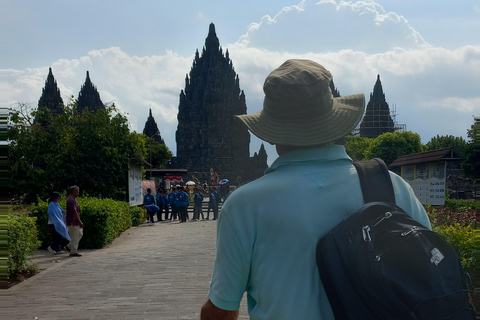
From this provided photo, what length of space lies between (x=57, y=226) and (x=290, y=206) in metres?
10.1

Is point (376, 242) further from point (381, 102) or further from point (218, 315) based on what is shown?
point (381, 102)

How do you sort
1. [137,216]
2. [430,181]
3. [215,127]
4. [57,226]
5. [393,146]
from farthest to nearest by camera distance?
[215,127] < [393,146] < [137,216] < [57,226] < [430,181]

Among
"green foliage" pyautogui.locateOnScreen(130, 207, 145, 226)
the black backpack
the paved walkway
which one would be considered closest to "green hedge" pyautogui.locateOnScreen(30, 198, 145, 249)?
the paved walkway

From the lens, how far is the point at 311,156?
1814mm

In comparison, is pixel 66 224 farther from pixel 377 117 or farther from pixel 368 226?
pixel 377 117

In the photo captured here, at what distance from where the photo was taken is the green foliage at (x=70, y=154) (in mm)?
17094

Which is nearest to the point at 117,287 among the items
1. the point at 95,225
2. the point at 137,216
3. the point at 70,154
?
the point at 95,225

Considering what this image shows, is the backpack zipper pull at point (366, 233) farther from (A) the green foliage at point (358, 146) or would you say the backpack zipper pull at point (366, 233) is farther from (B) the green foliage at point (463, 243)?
(A) the green foliage at point (358, 146)

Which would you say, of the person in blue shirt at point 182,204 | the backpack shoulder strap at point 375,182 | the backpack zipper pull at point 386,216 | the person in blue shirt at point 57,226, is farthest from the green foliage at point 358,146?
the backpack zipper pull at point 386,216

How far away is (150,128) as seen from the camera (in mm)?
96375

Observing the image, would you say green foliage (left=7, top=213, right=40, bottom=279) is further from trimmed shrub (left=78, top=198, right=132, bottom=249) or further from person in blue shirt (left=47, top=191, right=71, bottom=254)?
trimmed shrub (left=78, top=198, right=132, bottom=249)

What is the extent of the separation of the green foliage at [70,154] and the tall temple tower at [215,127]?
211ft

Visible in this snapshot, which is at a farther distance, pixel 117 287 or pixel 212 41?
pixel 212 41

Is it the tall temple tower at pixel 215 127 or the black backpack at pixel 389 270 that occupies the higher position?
the tall temple tower at pixel 215 127
